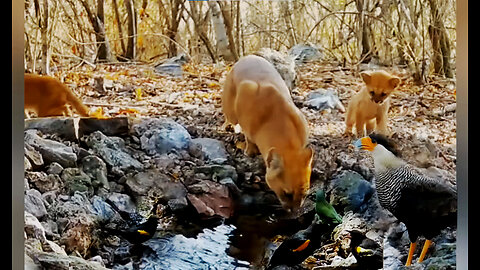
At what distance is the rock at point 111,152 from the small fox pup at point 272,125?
14.8 inches

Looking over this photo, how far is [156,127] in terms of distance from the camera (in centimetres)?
182

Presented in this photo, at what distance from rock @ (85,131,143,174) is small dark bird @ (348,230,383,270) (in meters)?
0.80

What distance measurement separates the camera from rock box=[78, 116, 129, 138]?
181 centimetres

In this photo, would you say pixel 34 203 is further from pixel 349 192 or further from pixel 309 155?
pixel 349 192

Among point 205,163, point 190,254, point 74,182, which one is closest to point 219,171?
point 205,163

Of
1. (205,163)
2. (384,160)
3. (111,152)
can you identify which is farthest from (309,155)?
(111,152)

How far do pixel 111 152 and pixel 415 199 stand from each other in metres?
1.09

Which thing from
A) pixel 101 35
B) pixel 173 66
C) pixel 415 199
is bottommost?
pixel 415 199

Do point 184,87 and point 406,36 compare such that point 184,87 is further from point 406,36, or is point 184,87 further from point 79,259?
point 406,36

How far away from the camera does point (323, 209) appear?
1812 mm

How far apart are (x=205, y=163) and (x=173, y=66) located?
0.36 m

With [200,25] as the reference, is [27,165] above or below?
below

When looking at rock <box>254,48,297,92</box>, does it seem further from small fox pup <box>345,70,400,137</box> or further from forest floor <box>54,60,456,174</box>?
small fox pup <box>345,70,400,137</box>

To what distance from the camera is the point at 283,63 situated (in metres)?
1.82
